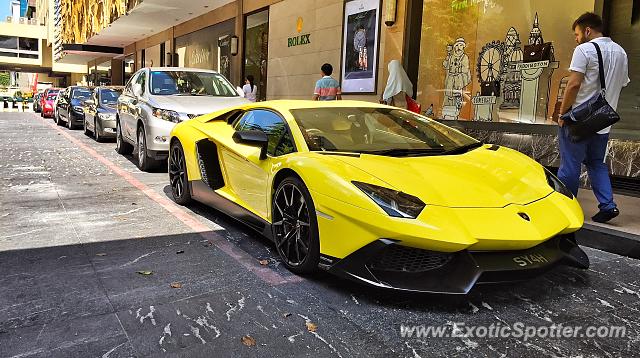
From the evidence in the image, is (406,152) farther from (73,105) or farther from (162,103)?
(73,105)

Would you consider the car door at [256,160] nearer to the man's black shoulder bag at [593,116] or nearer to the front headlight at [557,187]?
the front headlight at [557,187]

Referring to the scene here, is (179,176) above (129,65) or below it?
below

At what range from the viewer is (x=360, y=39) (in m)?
11.5

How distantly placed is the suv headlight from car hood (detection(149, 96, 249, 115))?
6 cm

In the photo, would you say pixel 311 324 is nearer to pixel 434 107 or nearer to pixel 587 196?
pixel 587 196

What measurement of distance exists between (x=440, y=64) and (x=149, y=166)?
5.46 m

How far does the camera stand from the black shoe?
491cm

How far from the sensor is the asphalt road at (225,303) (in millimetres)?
2684

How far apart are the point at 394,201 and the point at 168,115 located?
5.48 m

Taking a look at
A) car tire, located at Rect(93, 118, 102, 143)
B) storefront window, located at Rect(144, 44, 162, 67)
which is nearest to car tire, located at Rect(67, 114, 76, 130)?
car tire, located at Rect(93, 118, 102, 143)

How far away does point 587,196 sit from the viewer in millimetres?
6504

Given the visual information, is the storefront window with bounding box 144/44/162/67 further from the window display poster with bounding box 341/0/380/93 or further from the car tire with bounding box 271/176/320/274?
the car tire with bounding box 271/176/320/274

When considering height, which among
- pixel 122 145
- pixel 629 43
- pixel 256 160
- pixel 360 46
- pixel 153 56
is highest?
pixel 153 56

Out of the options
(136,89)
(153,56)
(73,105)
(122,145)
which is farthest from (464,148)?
(153,56)
